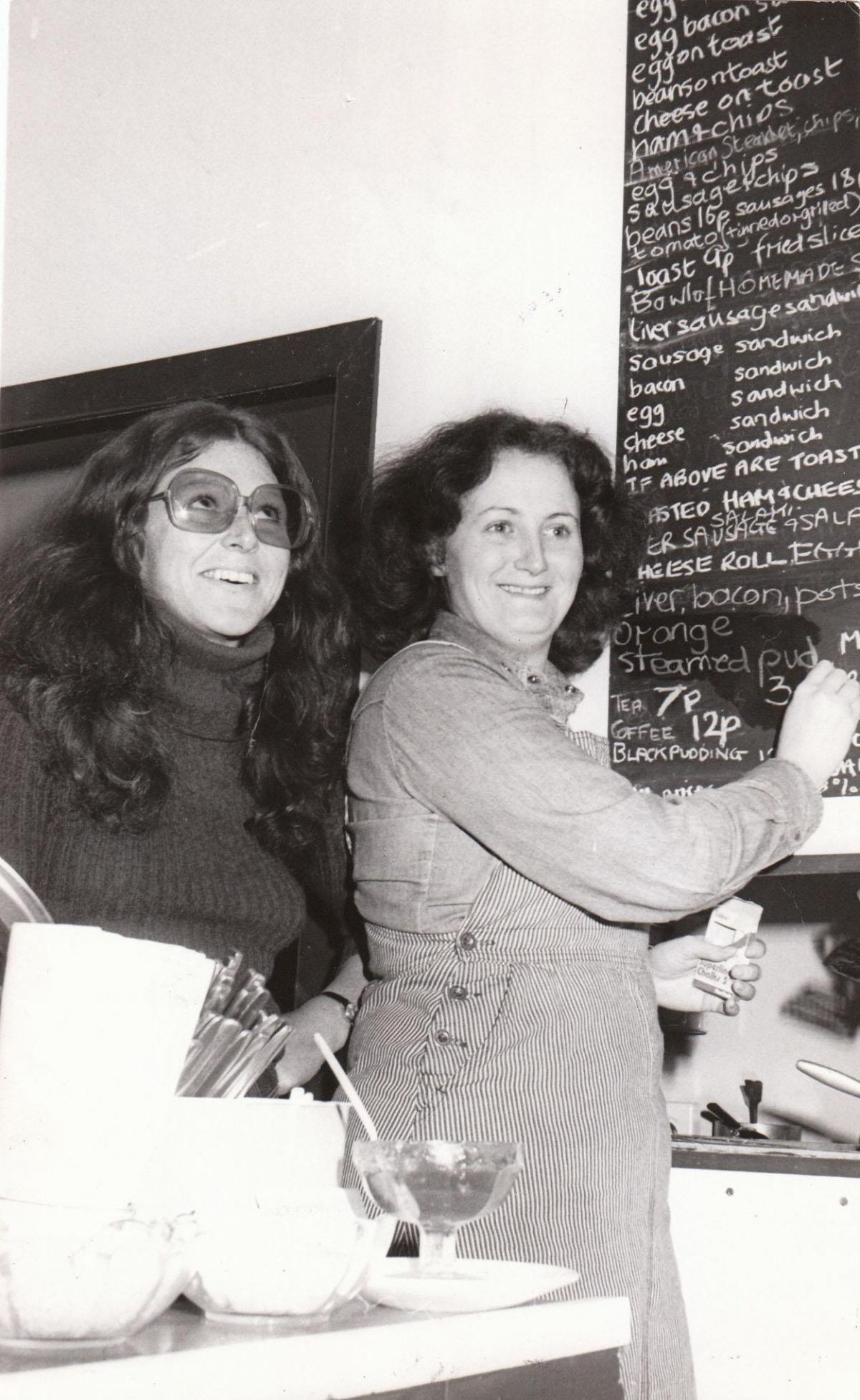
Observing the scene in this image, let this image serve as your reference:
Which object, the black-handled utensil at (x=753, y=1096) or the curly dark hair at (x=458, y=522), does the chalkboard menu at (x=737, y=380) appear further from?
the black-handled utensil at (x=753, y=1096)

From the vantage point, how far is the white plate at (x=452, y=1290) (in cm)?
92

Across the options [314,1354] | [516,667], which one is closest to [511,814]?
[516,667]

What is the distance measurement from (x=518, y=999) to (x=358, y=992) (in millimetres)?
521

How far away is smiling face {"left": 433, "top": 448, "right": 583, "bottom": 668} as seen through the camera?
1851mm

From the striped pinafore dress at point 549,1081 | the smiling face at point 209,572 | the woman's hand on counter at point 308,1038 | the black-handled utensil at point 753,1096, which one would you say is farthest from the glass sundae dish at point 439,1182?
the black-handled utensil at point 753,1096

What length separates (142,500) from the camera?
1966mm

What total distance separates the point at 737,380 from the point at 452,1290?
1.55 meters

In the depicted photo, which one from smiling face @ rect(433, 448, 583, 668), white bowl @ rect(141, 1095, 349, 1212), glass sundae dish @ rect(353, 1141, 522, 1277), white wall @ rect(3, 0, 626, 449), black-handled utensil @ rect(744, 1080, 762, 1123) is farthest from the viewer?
white wall @ rect(3, 0, 626, 449)

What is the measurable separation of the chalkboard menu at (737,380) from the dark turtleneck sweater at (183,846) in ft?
1.94

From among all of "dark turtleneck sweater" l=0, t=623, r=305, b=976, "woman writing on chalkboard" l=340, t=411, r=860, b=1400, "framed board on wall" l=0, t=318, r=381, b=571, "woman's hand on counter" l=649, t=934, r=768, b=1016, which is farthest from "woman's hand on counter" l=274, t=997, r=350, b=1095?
"framed board on wall" l=0, t=318, r=381, b=571

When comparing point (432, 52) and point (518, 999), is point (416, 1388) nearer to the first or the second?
point (518, 999)

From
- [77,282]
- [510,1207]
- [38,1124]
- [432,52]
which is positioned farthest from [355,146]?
[38,1124]

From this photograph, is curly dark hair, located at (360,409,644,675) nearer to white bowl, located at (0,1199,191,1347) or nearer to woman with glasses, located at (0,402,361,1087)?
woman with glasses, located at (0,402,361,1087)

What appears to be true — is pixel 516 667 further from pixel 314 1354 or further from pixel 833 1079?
pixel 314 1354
